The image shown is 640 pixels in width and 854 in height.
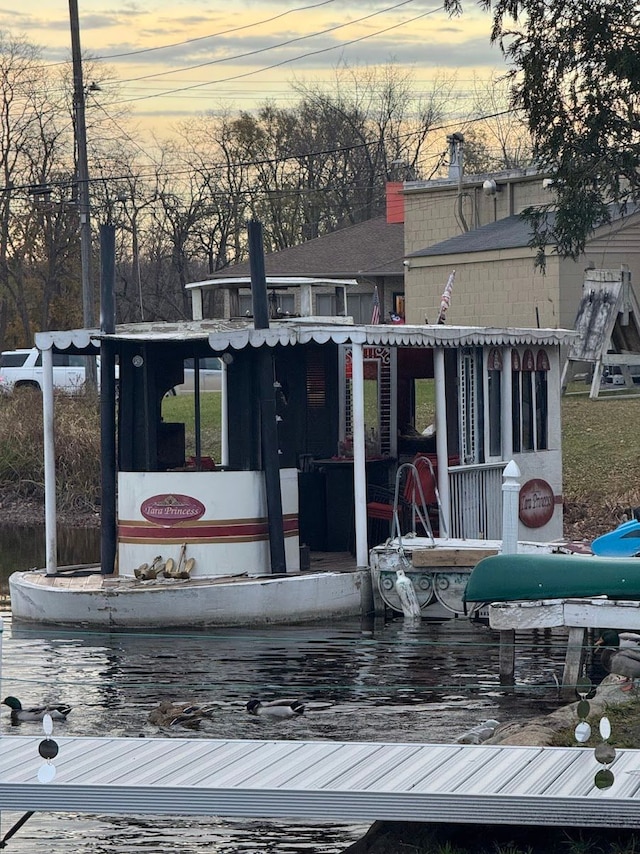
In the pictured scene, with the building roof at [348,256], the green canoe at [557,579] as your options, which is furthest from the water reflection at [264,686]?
the building roof at [348,256]

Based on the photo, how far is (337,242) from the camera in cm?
5375

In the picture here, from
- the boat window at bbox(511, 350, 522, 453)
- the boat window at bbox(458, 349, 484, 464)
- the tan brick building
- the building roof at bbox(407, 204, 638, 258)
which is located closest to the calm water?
the boat window at bbox(458, 349, 484, 464)

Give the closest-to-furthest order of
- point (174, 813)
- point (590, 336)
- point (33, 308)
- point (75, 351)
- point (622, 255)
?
point (174, 813)
point (75, 351)
point (590, 336)
point (622, 255)
point (33, 308)

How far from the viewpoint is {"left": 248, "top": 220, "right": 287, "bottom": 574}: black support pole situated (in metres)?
16.4

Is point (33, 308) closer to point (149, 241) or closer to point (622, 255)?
point (149, 241)

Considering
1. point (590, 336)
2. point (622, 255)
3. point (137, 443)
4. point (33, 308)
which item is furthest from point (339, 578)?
point (33, 308)

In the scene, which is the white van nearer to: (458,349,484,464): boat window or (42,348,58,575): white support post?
(42,348,58,575): white support post

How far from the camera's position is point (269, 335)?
639 inches

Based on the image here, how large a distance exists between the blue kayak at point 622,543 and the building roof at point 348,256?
3496 cm

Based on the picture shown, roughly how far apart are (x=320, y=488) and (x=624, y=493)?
22.2 feet

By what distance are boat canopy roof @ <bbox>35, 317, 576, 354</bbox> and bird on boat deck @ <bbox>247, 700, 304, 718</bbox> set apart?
5085 mm

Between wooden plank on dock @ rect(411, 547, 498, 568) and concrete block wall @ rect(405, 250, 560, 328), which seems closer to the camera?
wooden plank on dock @ rect(411, 547, 498, 568)

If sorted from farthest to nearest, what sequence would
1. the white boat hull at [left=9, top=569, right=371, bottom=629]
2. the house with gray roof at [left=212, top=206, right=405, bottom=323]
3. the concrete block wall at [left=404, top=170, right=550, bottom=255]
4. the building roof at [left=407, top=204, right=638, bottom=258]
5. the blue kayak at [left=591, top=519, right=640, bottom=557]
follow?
the house with gray roof at [left=212, top=206, right=405, bottom=323] → the concrete block wall at [left=404, top=170, right=550, bottom=255] → the building roof at [left=407, top=204, right=638, bottom=258] → the white boat hull at [left=9, top=569, right=371, bottom=629] → the blue kayak at [left=591, top=519, right=640, bottom=557]

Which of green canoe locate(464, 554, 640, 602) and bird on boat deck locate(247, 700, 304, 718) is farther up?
green canoe locate(464, 554, 640, 602)
